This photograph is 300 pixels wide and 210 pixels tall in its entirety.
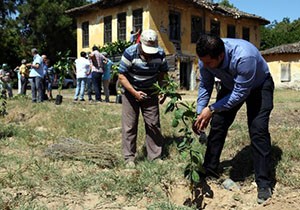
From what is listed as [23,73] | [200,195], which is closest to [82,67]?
[23,73]

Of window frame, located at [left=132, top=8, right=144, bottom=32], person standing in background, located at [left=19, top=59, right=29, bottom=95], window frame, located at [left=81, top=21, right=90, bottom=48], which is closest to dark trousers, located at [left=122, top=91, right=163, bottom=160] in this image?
person standing in background, located at [left=19, top=59, right=29, bottom=95]

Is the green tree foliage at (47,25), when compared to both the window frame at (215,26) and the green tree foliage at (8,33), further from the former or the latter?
the window frame at (215,26)

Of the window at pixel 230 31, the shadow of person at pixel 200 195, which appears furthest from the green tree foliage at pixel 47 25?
the shadow of person at pixel 200 195

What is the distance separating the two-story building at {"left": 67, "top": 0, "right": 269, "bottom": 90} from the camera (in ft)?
70.8

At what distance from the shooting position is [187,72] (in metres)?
23.7

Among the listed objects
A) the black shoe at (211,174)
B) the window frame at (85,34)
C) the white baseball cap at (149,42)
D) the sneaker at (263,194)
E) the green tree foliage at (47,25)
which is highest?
the green tree foliage at (47,25)

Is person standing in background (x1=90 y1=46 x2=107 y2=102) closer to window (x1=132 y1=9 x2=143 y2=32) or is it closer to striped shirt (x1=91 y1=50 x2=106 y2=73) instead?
striped shirt (x1=91 y1=50 x2=106 y2=73)

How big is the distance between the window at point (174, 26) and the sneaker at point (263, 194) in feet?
61.7

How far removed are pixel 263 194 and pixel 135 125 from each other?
1951 millimetres

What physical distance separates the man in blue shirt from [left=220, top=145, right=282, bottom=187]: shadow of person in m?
0.37

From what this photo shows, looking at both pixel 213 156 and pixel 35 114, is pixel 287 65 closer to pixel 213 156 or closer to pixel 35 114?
pixel 35 114

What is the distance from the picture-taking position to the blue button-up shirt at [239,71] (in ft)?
12.3

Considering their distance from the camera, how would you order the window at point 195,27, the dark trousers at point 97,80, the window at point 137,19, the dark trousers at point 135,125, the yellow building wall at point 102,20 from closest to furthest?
1. the dark trousers at point 135,125
2. the dark trousers at point 97,80
3. the yellow building wall at point 102,20
4. the window at point 137,19
5. the window at point 195,27

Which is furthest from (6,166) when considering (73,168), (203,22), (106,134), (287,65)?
(287,65)
